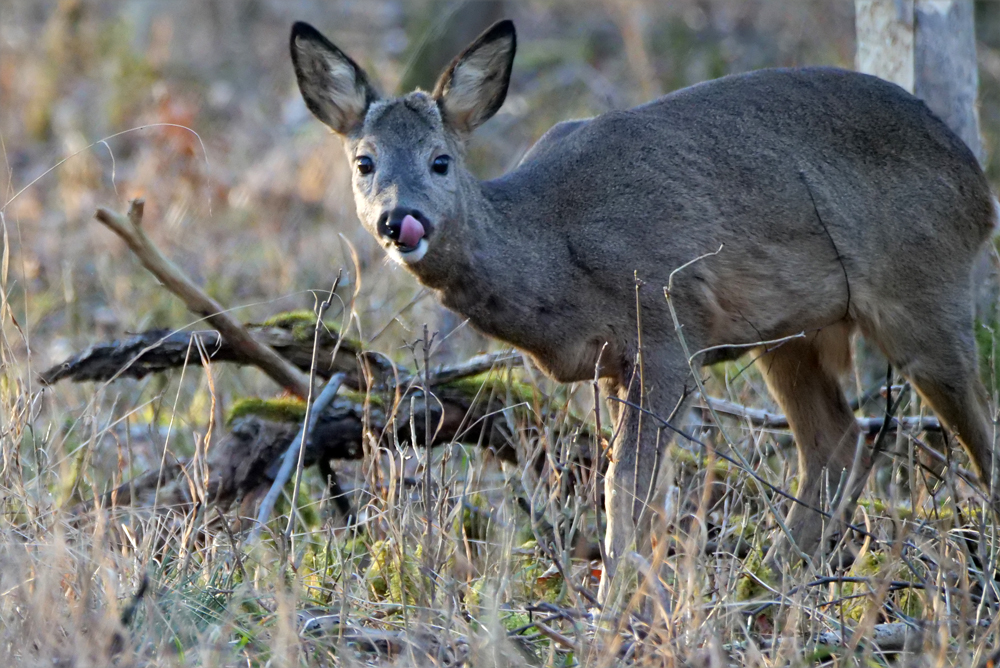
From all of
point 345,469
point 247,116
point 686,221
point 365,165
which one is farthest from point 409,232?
point 247,116

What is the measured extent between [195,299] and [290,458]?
2.53 ft

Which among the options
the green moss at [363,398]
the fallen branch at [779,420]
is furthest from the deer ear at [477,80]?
the fallen branch at [779,420]

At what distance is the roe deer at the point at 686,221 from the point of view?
4707 mm

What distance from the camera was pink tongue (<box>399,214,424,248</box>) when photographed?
14.3 ft

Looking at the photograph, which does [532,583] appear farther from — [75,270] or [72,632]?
[75,270]

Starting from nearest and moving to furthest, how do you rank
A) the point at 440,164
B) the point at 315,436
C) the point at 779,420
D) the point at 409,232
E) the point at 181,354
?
the point at 409,232 → the point at 440,164 → the point at 181,354 → the point at 315,436 → the point at 779,420

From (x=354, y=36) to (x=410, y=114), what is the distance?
10.7 m

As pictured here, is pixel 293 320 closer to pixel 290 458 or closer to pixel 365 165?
pixel 290 458

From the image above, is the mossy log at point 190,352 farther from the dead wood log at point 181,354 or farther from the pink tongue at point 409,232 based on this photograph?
the pink tongue at point 409,232

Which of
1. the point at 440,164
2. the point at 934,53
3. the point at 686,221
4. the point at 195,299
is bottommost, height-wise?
the point at 195,299

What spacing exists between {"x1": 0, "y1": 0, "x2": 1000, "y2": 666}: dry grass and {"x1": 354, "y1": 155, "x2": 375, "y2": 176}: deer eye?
680mm

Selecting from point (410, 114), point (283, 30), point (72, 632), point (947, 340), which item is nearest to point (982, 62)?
point (947, 340)

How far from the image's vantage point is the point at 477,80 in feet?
16.5

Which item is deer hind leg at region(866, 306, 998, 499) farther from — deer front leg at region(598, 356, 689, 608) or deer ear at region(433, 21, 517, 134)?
deer ear at region(433, 21, 517, 134)
